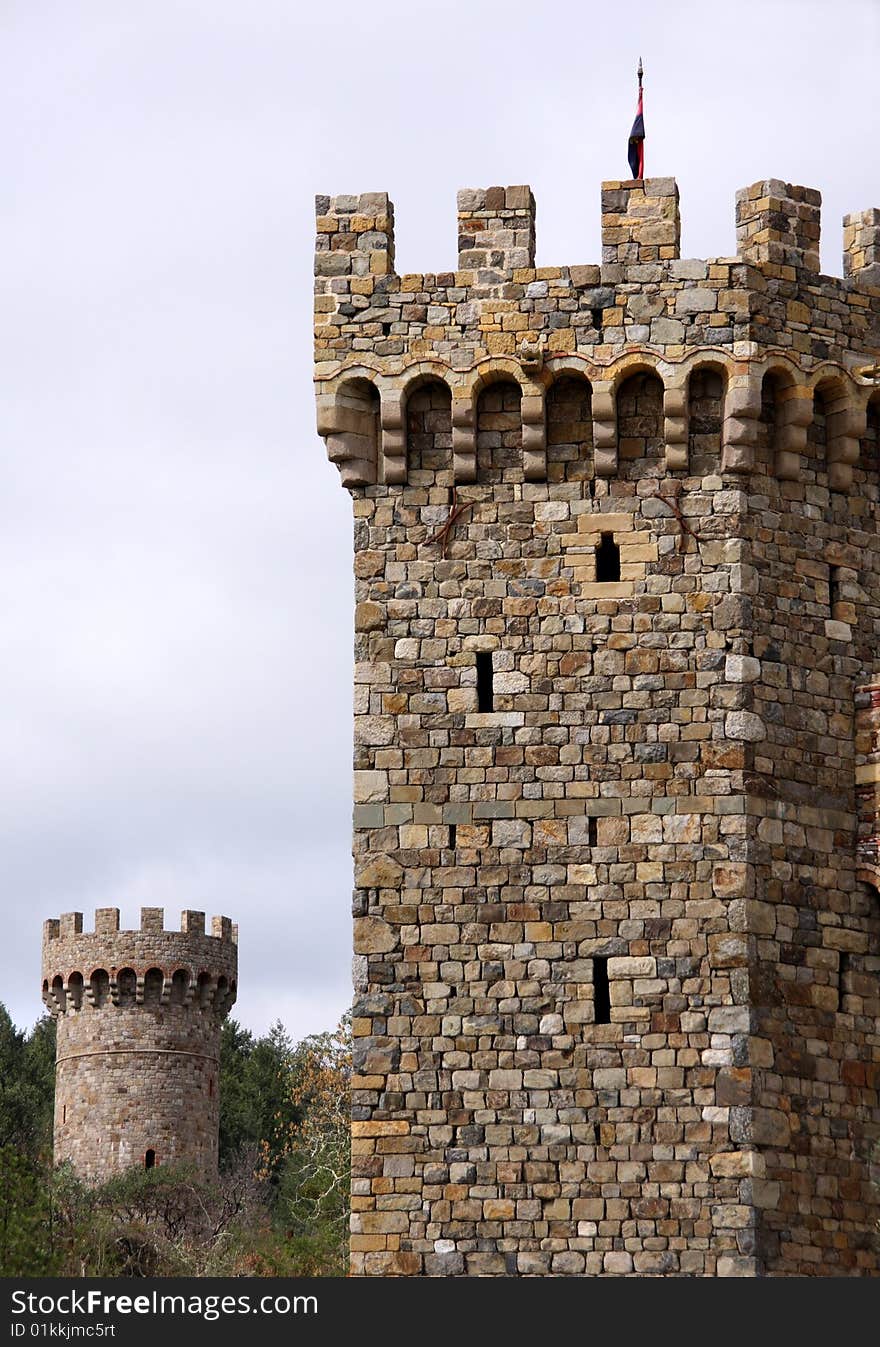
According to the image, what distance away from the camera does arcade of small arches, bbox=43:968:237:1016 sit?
165ft

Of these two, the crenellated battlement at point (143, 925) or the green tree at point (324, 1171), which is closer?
the green tree at point (324, 1171)

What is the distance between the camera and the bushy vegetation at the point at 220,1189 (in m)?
30.7

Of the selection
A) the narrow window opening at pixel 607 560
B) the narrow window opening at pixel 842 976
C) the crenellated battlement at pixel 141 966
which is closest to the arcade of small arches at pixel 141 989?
the crenellated battlement at pixel 141 966

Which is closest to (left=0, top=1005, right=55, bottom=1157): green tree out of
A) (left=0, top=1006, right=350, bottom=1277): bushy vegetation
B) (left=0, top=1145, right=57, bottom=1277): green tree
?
(left=0, top=1006, right=350, bottom=1277): bushy vegetation

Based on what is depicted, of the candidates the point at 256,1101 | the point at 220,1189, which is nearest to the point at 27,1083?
the point at 256,1101

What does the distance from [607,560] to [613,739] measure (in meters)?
1.45

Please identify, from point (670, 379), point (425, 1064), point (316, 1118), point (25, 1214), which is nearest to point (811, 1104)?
point (425, 1064)

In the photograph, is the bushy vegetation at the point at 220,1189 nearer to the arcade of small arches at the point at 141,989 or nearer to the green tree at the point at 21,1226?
the green tree at the point at 21,1226

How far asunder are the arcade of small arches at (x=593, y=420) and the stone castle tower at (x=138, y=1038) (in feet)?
103

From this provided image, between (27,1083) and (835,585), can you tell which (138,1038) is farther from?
(835,585)

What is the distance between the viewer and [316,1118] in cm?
3969

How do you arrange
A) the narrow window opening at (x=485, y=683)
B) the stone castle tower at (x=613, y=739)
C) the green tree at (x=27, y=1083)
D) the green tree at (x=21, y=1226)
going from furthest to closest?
the green tree at (x=27, y=1083) < the green tree at (x=21, y=1226) < the narrow window opening at (x=485, y=683) < the stone castle tower at (x=613, y=739)

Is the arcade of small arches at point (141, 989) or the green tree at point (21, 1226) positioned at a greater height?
the arcade of small arches at point (141, 989)

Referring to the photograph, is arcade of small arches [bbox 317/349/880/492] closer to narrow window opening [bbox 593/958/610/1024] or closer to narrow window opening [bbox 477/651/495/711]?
narrow window opening [bbox 477/651/495/711]
